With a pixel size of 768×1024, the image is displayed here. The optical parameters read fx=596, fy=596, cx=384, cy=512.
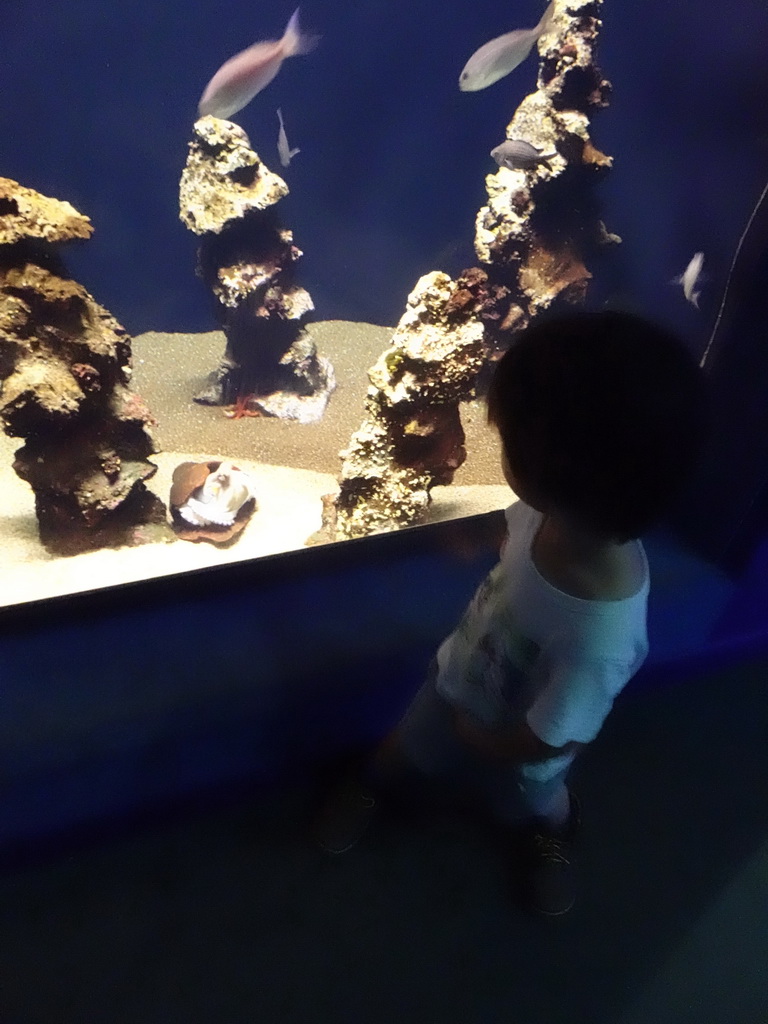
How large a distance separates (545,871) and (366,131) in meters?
6.28

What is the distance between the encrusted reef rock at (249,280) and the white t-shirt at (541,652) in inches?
152

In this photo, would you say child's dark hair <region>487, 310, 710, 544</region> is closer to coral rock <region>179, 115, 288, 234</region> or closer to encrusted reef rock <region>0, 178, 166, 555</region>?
encrusted reef rock <region>0, 178, 166, 555</region>

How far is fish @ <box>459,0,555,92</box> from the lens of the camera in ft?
12.7

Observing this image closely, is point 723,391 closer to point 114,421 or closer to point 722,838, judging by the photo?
point 722,838

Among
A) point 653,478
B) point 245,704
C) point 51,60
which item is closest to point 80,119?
point 51,60

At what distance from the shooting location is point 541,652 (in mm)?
1049

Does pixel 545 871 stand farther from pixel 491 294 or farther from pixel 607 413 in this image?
pixel 491 294

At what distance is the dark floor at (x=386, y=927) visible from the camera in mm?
1222

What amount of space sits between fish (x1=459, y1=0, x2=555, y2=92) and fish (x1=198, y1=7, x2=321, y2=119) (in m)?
1.21

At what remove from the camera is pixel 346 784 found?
1.51 m

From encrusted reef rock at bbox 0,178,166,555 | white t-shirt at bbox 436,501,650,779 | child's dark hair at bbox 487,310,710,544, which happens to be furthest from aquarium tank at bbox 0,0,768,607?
child's dark hair at bbox 487,310,710,544

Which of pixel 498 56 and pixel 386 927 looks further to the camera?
pixel 498 56

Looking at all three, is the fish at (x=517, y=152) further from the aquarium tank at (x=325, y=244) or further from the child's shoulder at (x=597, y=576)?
the child's shoulder at (x=597, y=576)

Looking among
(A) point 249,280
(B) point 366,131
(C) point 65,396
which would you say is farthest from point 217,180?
(C) point 65,396
